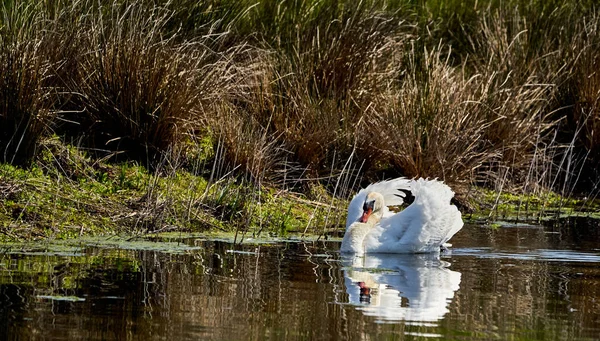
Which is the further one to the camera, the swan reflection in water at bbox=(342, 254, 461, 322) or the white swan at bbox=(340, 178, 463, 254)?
the white swan at bbox=(340, 178, 463, 254)

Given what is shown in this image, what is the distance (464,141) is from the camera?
44.2 ft

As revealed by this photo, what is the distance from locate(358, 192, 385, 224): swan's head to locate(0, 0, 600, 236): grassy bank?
27.7 inches

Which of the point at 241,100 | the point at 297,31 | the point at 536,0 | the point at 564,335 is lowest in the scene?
the point at 564,335

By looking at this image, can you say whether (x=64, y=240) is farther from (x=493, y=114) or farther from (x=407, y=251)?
(x=493, y=114)

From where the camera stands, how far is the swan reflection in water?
286 inches

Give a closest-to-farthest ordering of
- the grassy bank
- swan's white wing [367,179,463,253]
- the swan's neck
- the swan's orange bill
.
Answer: the swan's neck → swan's white wing [367,179,463,253] → the swan's orange bill → the grassy bank

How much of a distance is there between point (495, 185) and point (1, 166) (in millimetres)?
5573

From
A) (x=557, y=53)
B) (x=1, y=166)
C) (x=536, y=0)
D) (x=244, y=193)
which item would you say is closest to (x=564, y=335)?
(x=244, y=193)

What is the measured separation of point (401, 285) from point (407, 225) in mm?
2189

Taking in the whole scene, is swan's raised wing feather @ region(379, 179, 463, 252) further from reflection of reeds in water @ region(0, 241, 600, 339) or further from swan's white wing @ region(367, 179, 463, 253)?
reflection of reeds in water @ region(0, 241, 600, 339)

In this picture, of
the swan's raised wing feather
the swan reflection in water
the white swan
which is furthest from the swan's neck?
the swan's raised wing feather

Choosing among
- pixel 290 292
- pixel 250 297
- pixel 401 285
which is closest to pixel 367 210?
pixel 401 285

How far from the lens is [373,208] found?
10.9 meters

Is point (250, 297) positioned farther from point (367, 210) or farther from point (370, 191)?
point (370, 191)
